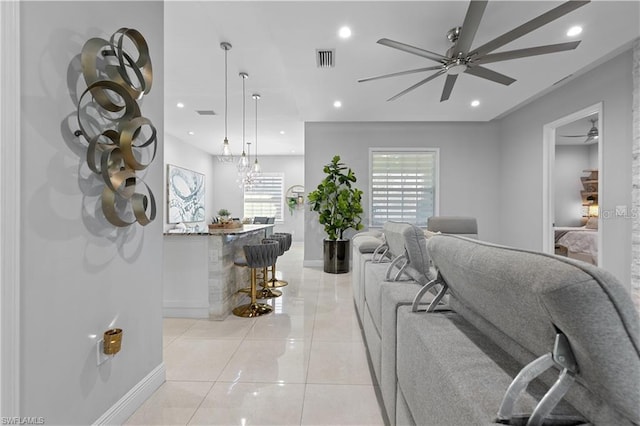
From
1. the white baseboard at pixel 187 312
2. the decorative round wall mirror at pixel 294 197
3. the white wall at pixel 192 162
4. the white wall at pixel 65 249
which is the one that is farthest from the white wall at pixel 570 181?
the white wall at pixel 65 249

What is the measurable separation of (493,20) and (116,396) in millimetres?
3996

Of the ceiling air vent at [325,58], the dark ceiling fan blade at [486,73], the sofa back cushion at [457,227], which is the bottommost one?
the sofa back cushion at [457,227]

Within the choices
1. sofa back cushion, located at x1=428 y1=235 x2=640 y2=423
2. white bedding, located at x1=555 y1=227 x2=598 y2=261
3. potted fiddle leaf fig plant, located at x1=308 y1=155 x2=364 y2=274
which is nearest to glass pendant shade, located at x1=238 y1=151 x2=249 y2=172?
potted fiddle leaf fig plant, located at x1=308 y1=155 x2=364 y2=274

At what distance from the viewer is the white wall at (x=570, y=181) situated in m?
6.98

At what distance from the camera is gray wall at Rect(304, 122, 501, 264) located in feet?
19.7

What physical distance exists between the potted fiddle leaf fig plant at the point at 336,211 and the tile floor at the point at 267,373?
1.99 meters

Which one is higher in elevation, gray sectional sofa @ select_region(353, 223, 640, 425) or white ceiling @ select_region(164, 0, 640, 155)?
white ceiling @ select_region(164, 0, 640, 155)

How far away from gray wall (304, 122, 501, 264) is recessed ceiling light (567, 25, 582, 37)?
309cm

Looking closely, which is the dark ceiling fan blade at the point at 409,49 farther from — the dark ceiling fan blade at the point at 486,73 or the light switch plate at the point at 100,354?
the light switch plate at the point at 100,354

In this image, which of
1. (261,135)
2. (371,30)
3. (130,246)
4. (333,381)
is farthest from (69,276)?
Answer: (261,135)

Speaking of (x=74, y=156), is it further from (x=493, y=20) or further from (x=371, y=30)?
(x=493, y=20)

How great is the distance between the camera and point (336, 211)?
5.41 metres

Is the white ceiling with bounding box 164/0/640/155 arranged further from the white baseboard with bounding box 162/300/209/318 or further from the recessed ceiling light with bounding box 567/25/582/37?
the white baseboard with bounding box 162/300/209/318

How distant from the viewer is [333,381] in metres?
1.98
